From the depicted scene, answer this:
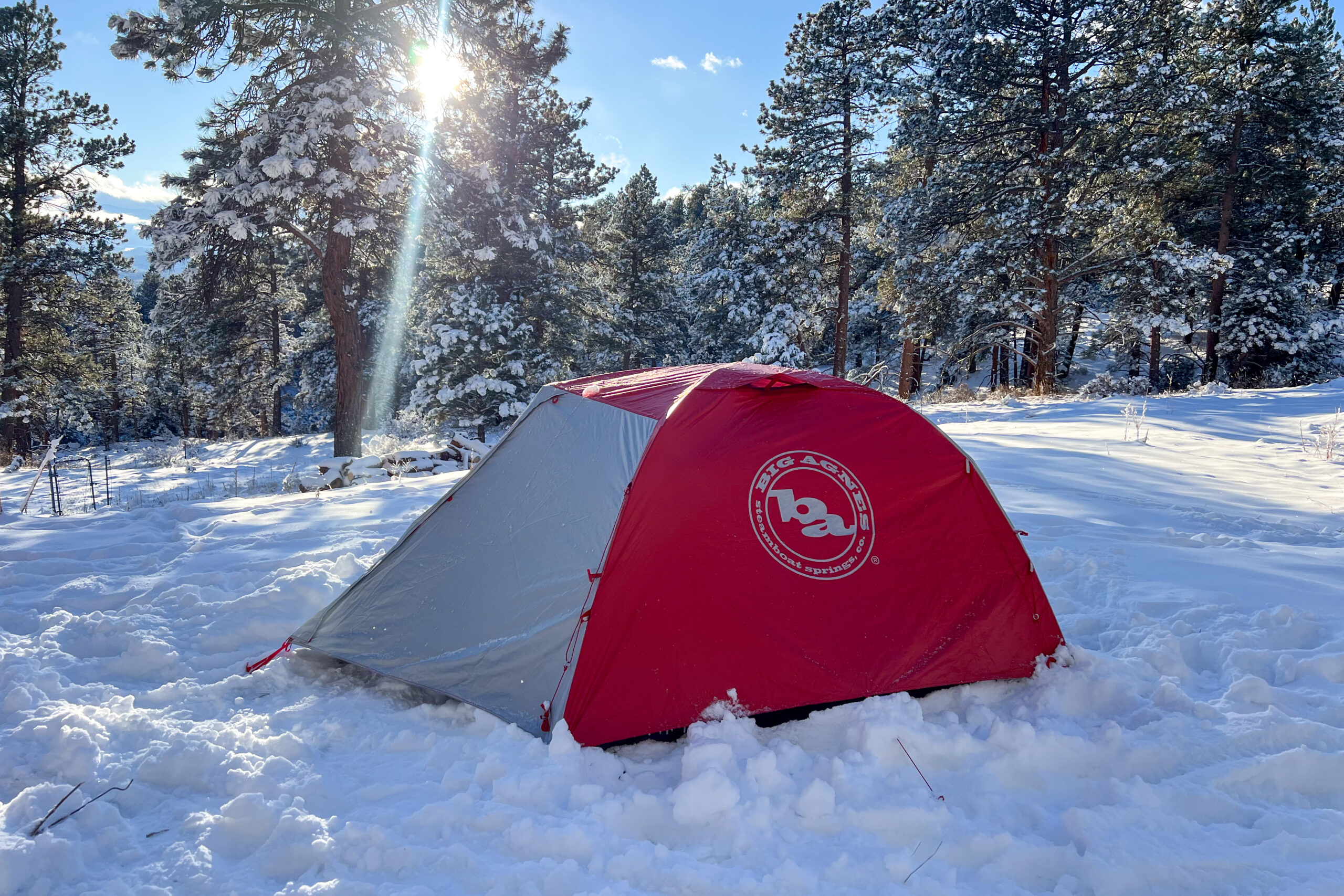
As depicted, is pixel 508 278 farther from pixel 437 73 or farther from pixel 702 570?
pixel 702 570

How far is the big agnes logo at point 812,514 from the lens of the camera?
3088mm

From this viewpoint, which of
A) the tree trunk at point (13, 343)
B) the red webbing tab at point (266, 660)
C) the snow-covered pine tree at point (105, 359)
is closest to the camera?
the red webbing tab at point (266, 660)

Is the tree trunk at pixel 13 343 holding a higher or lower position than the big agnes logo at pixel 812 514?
higher

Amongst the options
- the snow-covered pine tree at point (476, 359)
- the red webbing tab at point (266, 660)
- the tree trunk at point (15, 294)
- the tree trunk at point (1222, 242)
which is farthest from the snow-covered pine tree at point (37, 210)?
the tree trunk at point (1222, 242)

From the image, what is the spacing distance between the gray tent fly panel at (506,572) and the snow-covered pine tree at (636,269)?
19.7m

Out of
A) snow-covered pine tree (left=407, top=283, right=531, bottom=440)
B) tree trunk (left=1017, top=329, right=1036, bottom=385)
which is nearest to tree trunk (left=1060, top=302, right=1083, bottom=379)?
tree trunk (left=1017, top=329, right=1036, bottom=385)

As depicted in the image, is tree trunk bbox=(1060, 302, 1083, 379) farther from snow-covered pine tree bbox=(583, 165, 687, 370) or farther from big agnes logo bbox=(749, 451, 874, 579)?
big agnes logo bbox=(749, 451, 874, 579)

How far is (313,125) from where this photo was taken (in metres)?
9.64

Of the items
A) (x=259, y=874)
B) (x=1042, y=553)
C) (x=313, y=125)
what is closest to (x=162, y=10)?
(x=313, y=125)

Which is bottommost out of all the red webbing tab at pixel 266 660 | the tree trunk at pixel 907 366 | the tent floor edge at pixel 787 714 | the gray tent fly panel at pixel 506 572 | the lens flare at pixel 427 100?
the tent floor edge at pixel 787 714

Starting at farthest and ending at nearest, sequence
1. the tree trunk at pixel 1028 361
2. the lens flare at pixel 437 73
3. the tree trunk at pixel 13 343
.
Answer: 1. the tree trunk at pixel 13 343
2. the tree trunk at pixel 1028 361
3. the lens flare at pixel 437 73

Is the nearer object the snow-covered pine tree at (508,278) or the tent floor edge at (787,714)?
the tent floor edge at (787,714)

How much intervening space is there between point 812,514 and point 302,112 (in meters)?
10.6

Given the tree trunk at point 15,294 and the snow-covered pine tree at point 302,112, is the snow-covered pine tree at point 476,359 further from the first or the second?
the tree trunk at point 15,294
